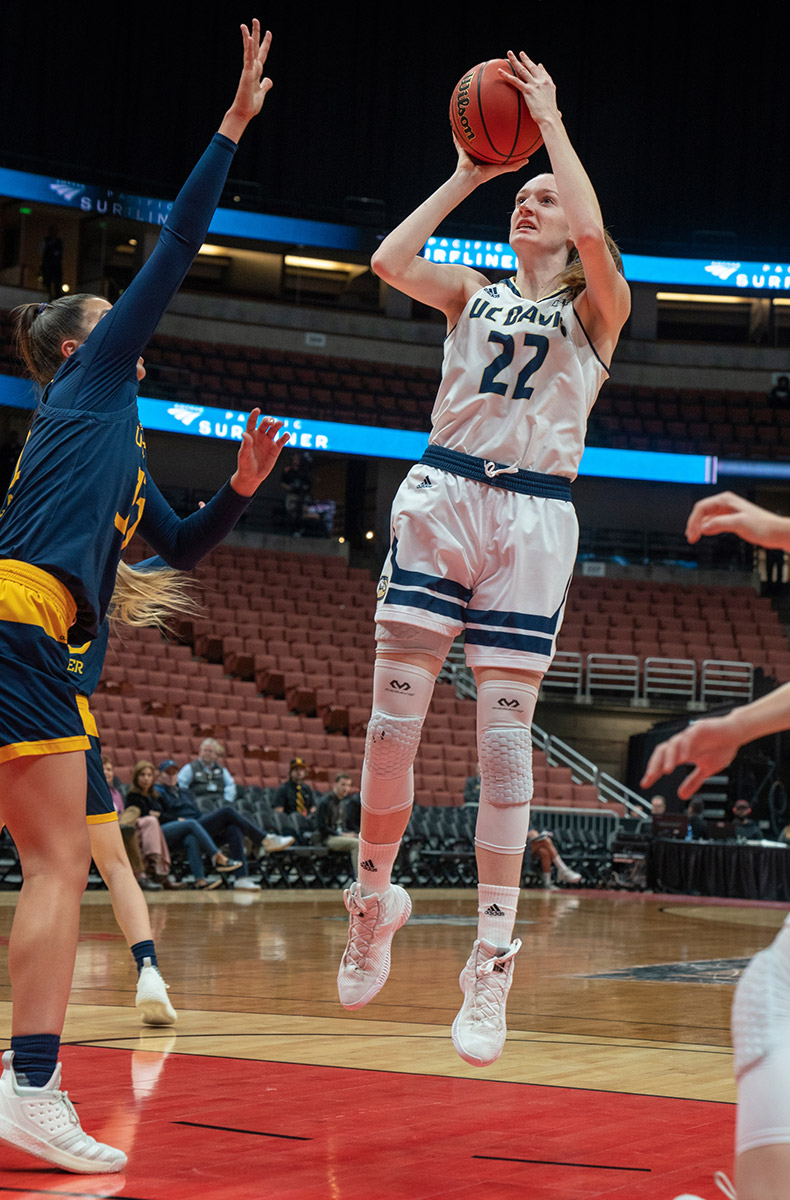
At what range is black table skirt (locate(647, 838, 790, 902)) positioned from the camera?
1368 cm

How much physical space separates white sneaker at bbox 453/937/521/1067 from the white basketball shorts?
0.76 m

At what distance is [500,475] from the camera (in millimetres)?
3480

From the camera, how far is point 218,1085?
132 inches

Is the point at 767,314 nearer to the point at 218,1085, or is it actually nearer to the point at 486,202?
the point at 486,202

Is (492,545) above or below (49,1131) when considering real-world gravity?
above

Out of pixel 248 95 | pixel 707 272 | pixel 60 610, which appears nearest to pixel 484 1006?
pixel 60 610

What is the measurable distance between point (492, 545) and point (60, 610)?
1.21 m

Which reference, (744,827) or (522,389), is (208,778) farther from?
(522,389)

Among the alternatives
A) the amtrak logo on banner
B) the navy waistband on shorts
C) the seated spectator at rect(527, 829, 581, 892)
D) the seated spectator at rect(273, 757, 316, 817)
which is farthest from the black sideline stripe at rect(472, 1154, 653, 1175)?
the amtrak logo on banner

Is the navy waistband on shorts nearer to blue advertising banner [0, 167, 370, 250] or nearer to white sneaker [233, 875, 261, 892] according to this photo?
white sneaker [233, 875, 261, 892]

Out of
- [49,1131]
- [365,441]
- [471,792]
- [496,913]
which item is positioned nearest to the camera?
[49,1131]

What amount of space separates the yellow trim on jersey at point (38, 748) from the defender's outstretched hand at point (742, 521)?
1.43 m

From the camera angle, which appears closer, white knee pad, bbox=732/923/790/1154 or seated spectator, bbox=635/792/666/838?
white knee pad, bbox=732/923/790/1154

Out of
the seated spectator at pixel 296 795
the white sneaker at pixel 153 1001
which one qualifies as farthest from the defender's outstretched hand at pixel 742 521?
the seated spectator at pixel 296 795
